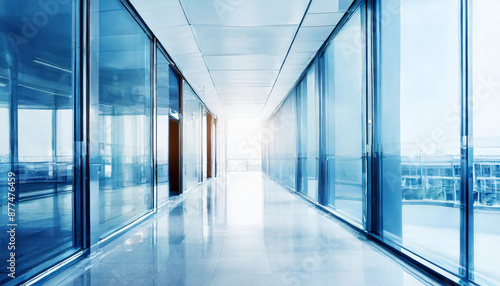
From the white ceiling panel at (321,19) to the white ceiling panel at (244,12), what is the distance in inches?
5.0

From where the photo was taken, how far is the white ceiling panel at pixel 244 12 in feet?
13.3

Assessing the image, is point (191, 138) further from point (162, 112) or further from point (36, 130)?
point (36, 130)

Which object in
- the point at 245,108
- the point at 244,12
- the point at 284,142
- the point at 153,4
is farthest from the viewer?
the point at 245,108

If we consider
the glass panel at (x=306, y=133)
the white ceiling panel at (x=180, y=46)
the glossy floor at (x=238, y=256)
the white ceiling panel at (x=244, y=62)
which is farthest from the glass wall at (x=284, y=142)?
the glossy floor at (x=238, y=256)

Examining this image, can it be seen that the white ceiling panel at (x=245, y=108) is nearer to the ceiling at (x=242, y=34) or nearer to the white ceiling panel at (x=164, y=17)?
the ceiling at (x=242, y=34)

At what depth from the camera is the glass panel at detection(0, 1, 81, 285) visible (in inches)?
124

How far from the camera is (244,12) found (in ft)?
14.2

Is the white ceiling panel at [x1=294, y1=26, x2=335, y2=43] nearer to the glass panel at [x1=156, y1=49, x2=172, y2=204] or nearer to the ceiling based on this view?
the ceiling

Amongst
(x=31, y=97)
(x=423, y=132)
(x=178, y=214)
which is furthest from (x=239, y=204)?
(x=31, y=97)

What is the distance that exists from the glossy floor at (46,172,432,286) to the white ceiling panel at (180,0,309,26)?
118 inches

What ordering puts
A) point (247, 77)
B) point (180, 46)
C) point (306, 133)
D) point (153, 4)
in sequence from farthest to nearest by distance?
point (306, 133), point (247, 77), point (180, 46), point (153, 4)

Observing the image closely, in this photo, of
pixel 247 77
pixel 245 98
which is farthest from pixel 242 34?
pixel 245 98

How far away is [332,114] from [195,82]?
4108mm

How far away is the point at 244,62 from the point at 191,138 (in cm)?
409
